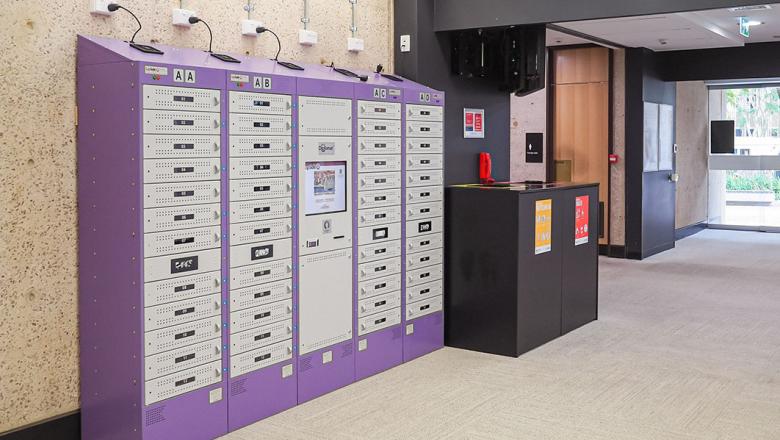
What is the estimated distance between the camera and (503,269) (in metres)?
5.40

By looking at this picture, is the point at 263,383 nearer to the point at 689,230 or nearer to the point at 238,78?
the point at 238,78

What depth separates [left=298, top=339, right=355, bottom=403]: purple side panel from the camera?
14.6 ft

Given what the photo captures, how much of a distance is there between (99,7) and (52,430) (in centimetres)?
191

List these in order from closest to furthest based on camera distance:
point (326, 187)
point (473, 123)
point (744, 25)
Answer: point (326, 187) → point (473, 123) → point (744, 25)

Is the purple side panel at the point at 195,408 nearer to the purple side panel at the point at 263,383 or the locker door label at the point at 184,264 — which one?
the purple side panel at the point at 263,383

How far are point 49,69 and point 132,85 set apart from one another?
0.46 m

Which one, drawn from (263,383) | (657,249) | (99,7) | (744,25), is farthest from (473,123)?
(657,249)

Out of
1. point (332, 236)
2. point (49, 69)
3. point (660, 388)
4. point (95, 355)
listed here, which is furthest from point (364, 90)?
point (660, 388)

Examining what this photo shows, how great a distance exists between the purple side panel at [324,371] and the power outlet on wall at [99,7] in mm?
1950

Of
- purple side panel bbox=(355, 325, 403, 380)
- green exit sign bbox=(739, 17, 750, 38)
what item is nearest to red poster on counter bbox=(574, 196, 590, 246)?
purple side panel bbox=(355, 325, 403, 380)

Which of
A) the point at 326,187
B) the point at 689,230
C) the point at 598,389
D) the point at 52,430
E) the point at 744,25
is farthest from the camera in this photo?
the point at 689,230

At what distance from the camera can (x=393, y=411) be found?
4348 mm

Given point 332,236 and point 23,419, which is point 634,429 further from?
point 23,419

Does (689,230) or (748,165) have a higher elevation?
(748,165)
